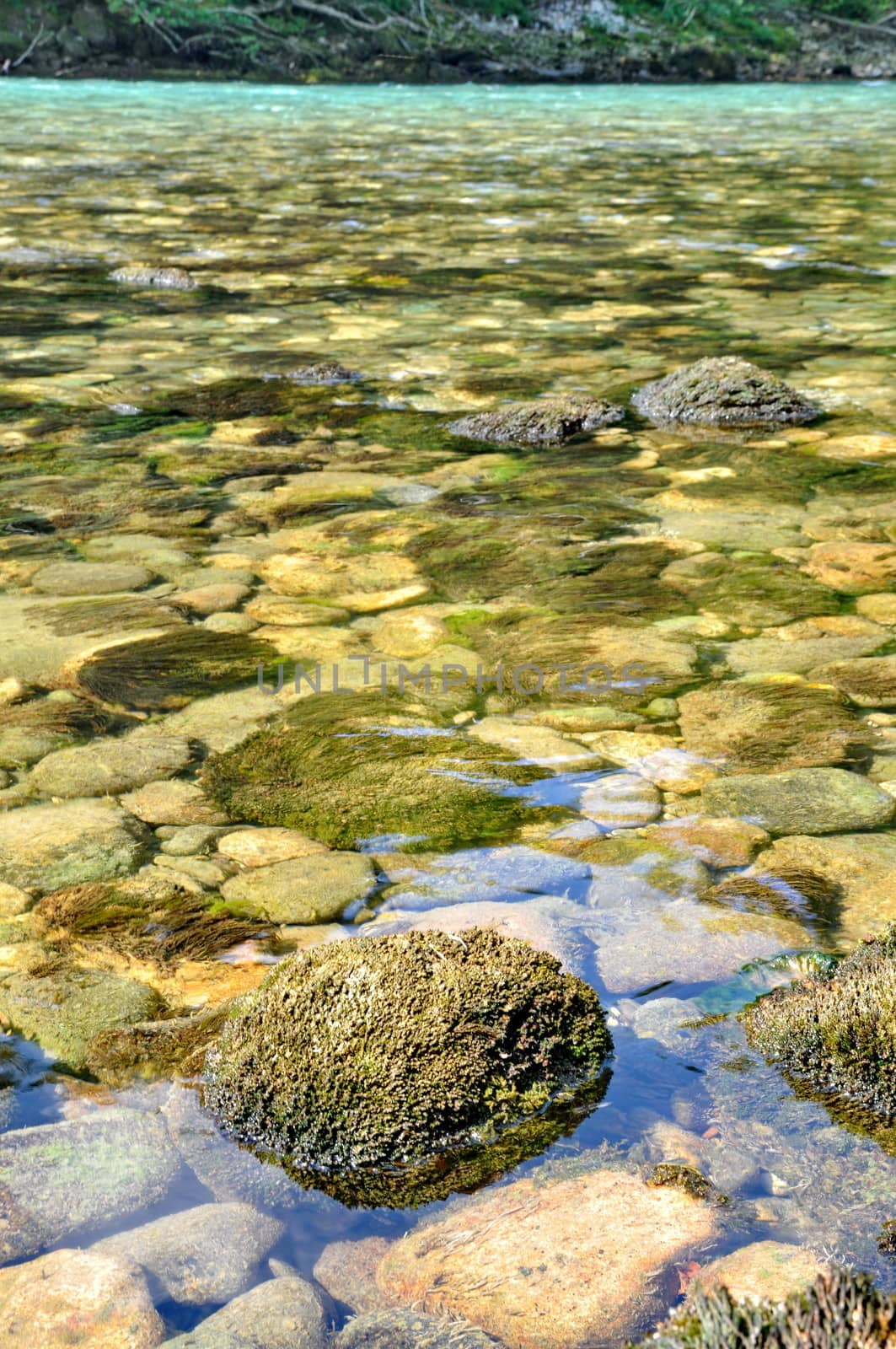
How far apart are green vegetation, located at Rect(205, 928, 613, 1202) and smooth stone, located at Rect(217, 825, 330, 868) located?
537 mm

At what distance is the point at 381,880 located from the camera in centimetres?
277

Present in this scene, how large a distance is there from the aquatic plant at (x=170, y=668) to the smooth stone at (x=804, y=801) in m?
1.41

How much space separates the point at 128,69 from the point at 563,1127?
41435 mm

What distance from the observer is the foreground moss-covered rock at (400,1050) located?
2.06 m

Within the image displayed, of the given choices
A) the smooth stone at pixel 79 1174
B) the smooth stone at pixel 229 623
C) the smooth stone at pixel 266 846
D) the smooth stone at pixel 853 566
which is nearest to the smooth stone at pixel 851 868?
the smooth stone at pixel 266 846

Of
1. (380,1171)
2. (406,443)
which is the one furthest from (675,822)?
(406,443)

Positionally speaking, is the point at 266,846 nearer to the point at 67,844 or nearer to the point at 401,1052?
the point at 67,844

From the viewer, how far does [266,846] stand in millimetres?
2873

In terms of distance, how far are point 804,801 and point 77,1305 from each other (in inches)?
73.6

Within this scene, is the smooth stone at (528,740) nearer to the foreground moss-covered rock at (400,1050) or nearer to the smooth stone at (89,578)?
the foreground moss-covered rock at (400,1050)

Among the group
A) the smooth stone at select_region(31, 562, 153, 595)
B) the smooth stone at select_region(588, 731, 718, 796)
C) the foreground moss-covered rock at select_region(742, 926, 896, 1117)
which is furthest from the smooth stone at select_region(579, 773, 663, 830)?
the smooth stone at select_region(31, 562, 153, 595)

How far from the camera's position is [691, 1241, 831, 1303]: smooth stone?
1709 mm

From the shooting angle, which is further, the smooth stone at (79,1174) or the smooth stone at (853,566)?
the smooth stone at (853,566)

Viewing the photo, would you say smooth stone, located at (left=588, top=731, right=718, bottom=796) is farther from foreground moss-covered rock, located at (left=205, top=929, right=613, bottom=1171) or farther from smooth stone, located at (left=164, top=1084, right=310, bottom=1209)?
smooth stone, located at (left=164, top=1084, right=310, bottom=1209)
